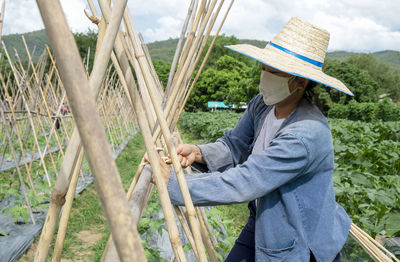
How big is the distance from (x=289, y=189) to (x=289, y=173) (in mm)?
109

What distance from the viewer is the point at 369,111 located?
79.9 feet

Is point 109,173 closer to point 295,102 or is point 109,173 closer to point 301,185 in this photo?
point 301,185

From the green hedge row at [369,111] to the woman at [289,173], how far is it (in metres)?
23.6

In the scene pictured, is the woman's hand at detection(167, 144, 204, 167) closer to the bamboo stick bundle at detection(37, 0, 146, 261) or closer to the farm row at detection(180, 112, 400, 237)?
the bamboo stick bundle at detection(37, 0, 146, 261)

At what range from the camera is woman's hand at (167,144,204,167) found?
64.1 inches

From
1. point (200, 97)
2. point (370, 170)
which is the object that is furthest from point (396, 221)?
point (200, 97)

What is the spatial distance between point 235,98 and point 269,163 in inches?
1200

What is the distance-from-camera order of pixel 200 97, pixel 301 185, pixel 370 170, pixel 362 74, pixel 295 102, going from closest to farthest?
pixel 301 185 < pixel 295 102 < pixel 370 170 < pixel 362 74 < pixel 200 97

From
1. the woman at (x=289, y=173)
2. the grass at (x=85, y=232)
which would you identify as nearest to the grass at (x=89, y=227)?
the grass at (x=85, y=232)

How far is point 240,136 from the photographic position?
1849 millimetres

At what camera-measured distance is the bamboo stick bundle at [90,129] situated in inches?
18.3

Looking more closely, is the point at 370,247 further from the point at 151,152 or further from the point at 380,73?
the point at 380,73

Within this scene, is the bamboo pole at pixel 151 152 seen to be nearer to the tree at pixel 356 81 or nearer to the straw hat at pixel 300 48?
the straw hat at pixel 300 48

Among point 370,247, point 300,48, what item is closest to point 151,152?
point 300,48
